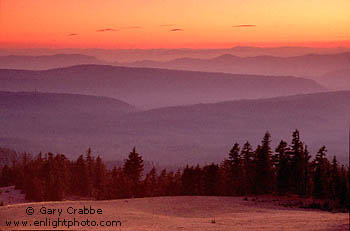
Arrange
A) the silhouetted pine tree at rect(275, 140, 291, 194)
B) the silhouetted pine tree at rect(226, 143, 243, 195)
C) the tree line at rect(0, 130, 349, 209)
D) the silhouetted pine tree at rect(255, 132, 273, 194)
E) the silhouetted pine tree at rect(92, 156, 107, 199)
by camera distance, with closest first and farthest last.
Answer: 1. the tree line at rect(0, 130, 349, 209)
2. the silhouetted pine tree at rect(275, 140, 291, 194)
3. the silhouetted pine tree at rect(255, 132, 273, 194)
4. the silhouetted pine tree at rect(226, 143, 243, 195)
5. the silhouetted pine tree at rect(92, 156, 107, 199)

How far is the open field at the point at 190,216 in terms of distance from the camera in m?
35.2

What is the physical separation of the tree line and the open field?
10042mm

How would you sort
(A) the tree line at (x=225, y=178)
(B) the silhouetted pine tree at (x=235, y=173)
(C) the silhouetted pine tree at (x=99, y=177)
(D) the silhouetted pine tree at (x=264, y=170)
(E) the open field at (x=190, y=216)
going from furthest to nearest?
1. (C) the silhouetted pine tree at (x=99, y=177)
2. (B) the silhouetted pine tree at (x=235, y=173)
3. (D) the silhouetted pine tree at (x=264, y=170)
4. (A) the tree line at (x=225, y=178)
5. (E) the open field at (x=190, y=216)

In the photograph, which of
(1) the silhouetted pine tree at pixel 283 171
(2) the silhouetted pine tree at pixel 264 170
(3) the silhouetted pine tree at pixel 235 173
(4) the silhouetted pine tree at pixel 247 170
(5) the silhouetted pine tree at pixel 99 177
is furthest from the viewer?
(5) the silhouetted pine tree at pixel 99 177

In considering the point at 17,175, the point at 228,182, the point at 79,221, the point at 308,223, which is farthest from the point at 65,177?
the point at 308,223

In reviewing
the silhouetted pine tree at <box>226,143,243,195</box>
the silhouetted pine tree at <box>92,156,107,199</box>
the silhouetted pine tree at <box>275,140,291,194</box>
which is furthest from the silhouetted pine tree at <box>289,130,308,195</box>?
the silhouetted pine tree at <box>92,156,107,199</box>

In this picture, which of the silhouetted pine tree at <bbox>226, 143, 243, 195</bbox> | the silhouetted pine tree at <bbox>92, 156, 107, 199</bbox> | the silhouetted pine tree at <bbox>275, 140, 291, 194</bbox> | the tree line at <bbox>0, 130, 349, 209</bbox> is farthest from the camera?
the silhouetted pine tree at <bbox>92, 156, 107, 199</bbox>

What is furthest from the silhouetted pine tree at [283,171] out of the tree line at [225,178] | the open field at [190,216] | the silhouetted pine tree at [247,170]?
the open field at [190,216]

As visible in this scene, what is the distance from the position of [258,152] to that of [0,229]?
47332 millimetres

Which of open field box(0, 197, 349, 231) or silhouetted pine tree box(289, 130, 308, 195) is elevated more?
silhouetted pine tree box(289, 130, 308, 195)

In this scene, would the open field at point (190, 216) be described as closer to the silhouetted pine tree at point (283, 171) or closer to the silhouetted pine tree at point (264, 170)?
the silhouetted pine tree at point (283, 171)

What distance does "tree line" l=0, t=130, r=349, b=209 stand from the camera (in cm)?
6328

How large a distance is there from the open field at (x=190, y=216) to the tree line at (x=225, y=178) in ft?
32.9

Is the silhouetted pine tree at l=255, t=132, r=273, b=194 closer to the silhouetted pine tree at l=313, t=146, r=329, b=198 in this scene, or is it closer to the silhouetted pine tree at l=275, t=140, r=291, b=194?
the silhouetted pine tree at l=275, t=140, r=291, b=194
